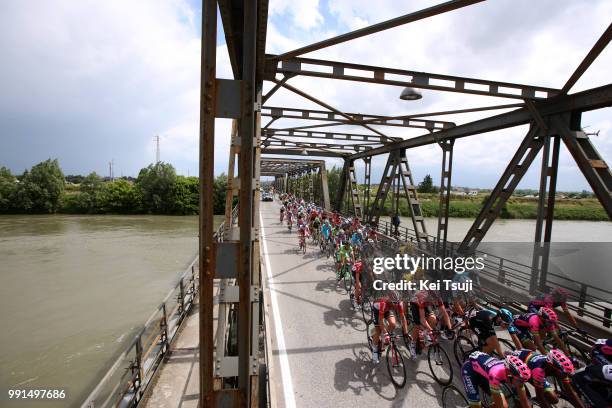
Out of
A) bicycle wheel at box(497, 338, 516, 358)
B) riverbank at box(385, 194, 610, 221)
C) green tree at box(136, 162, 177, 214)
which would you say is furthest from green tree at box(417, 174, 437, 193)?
bicycle wheel at box(497, 338, 516, 358)

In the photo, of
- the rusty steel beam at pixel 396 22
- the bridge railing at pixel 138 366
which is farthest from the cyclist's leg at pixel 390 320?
the rusty steel beam at pixel 396 22

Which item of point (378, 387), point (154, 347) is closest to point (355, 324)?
point (378, 387)

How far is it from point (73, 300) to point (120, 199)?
153ft

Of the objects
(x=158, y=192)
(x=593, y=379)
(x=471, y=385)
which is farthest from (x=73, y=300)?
(x=158, y=192)

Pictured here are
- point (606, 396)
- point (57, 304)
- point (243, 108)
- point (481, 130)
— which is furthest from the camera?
point (57, 304)

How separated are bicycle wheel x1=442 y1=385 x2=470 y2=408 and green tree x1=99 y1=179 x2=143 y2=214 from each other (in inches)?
2338

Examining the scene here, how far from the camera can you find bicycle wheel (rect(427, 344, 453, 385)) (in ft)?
15.9

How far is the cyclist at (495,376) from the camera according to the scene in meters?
3.28

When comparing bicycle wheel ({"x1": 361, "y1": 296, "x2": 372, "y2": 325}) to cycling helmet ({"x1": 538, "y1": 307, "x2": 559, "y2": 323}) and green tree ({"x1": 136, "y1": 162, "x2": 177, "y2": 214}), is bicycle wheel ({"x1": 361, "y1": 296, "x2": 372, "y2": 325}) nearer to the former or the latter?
cycling helmet ({"x1": 538, "y1": 307, "x2": 559, "y2": 323})

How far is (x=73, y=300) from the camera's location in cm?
1342

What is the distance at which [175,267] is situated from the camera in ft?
60.4

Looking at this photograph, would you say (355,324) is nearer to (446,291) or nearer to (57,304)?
(446,291)

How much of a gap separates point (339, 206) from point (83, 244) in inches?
853

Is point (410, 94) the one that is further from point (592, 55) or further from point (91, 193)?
point (91, 193)
